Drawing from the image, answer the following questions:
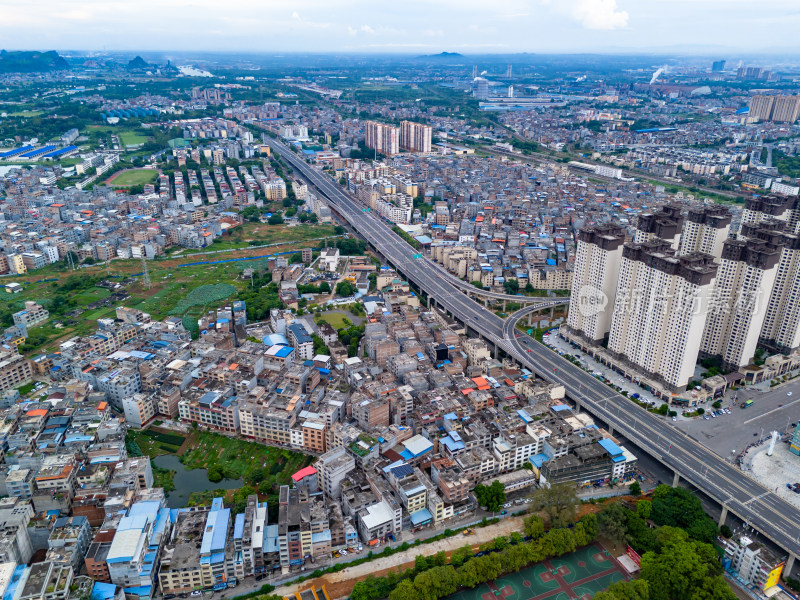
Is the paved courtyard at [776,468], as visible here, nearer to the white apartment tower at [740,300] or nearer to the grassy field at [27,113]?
the white apartment tower at [740,300]

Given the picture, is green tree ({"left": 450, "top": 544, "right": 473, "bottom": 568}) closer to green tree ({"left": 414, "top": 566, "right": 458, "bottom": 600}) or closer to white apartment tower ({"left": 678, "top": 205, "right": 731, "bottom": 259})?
green tree ({"left": 414, "top": 566, "right": 458, "bottom": 600})

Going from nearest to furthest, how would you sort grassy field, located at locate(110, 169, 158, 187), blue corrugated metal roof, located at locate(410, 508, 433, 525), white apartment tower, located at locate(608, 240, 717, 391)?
blue corrugated metal roof, located at locate(410, 508, 433, 525) → white apartment tower, located at locate(608, 240, 717, 391) → grassy field, located at locate(110, 169, 158, 187)

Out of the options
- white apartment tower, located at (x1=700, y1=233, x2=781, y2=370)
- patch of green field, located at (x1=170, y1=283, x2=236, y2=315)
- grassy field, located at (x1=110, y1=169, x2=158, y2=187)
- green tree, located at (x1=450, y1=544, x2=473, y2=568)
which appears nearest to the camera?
green tree, located at (x1=450, y1=544, x2=473, y2=568)

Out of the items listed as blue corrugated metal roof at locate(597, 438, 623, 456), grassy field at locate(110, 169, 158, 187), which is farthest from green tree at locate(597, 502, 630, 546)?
grassy field at locate(110, 169, 158, 187)

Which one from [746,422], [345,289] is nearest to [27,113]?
[345,289]

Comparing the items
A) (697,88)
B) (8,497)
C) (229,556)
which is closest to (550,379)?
(229,556)
